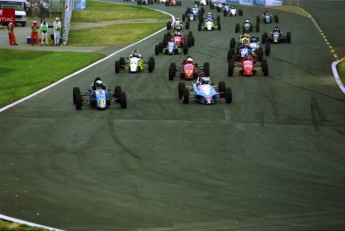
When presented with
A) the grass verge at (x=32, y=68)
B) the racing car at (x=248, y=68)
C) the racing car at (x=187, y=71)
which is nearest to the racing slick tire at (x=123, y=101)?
the grass verge at (x=32, y=68)

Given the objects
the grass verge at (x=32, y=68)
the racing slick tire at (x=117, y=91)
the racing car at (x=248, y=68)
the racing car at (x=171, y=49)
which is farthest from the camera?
the racing car at (x=171, y=49)

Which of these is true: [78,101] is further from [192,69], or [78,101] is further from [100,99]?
[192,69]

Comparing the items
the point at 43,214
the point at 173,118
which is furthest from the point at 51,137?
the point at 43,214

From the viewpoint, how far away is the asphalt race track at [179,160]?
14234 mm

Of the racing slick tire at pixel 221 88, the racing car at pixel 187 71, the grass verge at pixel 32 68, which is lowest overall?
the grass verge at pixel 32 68

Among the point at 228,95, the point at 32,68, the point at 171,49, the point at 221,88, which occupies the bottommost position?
the point at 32,68

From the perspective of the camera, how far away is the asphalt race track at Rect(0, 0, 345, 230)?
14234 mm

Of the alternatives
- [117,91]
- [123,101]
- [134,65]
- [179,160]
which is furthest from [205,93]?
[134,65]

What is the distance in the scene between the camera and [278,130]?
22281mm

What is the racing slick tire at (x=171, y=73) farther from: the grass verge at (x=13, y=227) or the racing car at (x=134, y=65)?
the grass verge at (x=13, y=227)

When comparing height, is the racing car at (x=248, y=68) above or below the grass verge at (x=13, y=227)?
below

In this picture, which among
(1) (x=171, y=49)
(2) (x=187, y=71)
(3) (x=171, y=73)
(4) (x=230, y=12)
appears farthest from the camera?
(4) (x=230, y=12)

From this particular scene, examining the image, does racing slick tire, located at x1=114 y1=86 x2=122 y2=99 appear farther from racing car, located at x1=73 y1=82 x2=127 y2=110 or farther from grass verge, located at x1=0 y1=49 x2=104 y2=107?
grass verge, located at x1=0 y1=49 x2=104 y2=107

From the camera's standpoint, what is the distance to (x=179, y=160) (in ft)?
60.6
